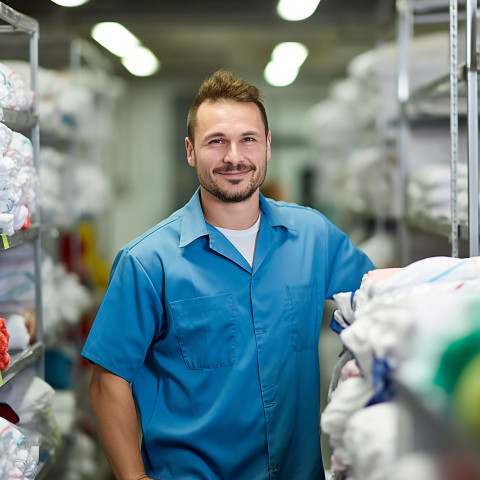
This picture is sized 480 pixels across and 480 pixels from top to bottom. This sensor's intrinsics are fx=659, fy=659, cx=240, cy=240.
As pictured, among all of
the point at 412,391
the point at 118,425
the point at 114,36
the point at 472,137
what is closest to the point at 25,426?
the point at 118,425

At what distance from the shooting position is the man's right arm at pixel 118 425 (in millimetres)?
2184

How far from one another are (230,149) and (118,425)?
3.30 ft

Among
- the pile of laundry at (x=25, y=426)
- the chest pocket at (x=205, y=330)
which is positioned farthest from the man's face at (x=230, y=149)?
the pile of laundry at (x=25, y=426)

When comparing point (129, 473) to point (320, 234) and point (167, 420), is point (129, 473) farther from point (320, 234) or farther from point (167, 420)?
point (320, 234)

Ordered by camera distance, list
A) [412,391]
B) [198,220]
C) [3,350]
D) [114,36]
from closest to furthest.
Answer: [412,391] < [3,350] < [198,220] < [114,36]

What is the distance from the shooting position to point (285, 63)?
25.0ft

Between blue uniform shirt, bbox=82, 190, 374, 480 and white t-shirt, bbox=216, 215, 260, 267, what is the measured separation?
5 cm

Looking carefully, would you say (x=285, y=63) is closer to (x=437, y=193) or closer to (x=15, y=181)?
(x=437, y=193)

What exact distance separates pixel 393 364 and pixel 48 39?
3.78 meters

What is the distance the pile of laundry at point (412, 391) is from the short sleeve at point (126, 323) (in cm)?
80

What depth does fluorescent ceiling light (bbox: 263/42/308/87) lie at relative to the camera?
6.84 meters

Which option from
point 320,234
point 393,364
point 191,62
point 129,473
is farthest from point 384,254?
point 191,62

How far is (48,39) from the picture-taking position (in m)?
4.42

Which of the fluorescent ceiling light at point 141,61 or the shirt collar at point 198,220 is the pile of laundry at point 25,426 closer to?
the shirt collar at point 198,220
